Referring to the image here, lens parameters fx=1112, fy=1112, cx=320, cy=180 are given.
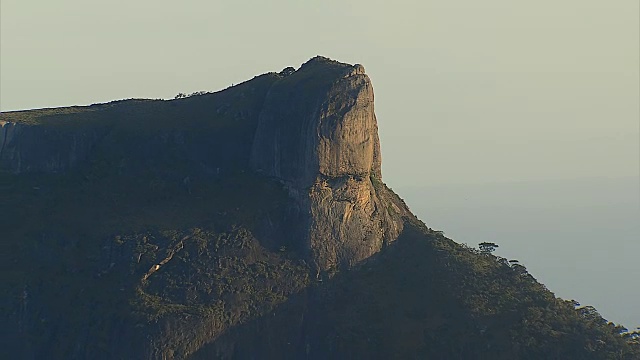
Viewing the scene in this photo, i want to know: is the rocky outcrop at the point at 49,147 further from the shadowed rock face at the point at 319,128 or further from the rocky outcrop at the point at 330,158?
the rocky outcrop at the point at 330,158

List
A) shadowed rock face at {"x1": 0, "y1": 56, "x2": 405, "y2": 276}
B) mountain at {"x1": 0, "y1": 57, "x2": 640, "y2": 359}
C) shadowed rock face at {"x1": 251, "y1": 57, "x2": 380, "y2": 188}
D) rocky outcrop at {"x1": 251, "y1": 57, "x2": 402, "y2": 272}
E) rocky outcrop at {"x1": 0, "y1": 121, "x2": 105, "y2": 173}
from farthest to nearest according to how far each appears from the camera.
A: 1. rocky outcrop at {"x1": 0, "y1": 121, "x2": 105, "y2": 173}
2. shadowed rock face at {"x1": 0, "y1": 56, "x2": 405, "y2": 276}
3. rocky outcrop at {"x1": 251, "y1": 57, "x2": 402, "y2": 272}
4. shadowed rock face at {"x1": 251, "y1": 57, "x2": 380, "y2": 188}
5. mountain at {"x1": 0, "y1": 57, "x2": 640, "y2": 359}

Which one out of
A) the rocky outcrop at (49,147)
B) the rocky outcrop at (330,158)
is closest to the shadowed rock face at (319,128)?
the rocky outcrop at (330,158)

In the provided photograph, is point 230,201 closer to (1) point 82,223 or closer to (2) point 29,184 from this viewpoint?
(1) point 82,223

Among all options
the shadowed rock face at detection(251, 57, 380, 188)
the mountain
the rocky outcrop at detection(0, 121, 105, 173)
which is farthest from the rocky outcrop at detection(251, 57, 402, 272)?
the rocky outcrop at detection(0, 121, 105, 173)

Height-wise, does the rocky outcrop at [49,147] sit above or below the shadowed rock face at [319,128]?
below

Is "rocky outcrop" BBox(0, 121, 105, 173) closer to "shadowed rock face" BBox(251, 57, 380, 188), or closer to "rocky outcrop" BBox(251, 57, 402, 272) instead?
"shadowed rock face" BBox(251, 57, 380, 188)

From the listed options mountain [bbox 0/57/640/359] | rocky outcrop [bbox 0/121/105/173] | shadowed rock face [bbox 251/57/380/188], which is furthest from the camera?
rocky outcrop [bbox 0/121/105/173]

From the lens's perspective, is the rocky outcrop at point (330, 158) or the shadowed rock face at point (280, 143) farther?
the shadowed rock face at point (280, 143)
